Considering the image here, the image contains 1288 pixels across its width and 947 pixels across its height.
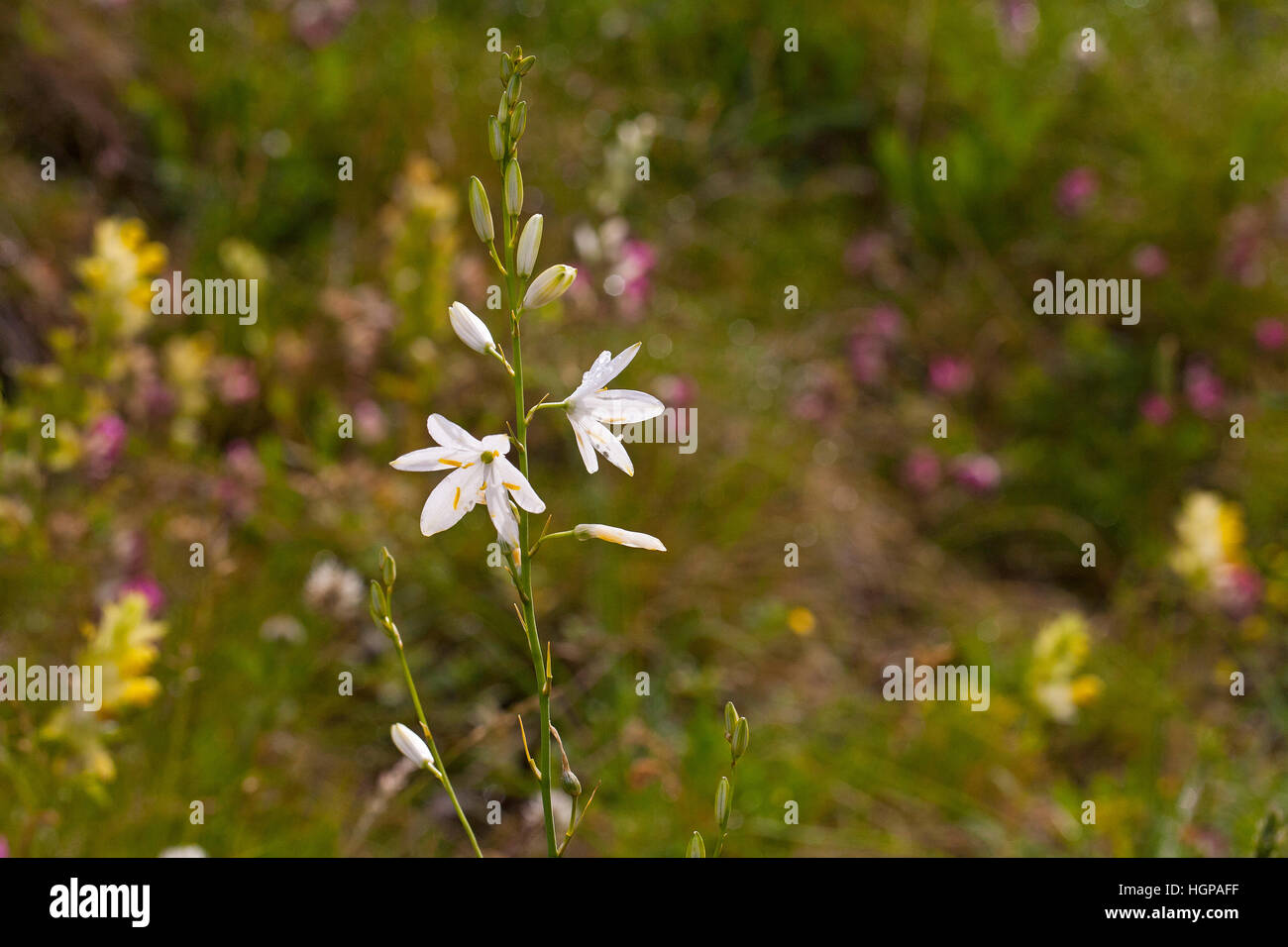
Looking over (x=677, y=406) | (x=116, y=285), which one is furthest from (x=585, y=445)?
(x=677, y=406)

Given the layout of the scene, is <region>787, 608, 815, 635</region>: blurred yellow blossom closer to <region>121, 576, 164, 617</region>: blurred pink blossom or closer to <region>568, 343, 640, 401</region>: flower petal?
<region>121, 576, 164, 617</region>: blurred pink blossom

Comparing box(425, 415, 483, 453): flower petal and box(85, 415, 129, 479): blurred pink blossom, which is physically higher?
box(85, 415, 129, 479): blurred pink blossom

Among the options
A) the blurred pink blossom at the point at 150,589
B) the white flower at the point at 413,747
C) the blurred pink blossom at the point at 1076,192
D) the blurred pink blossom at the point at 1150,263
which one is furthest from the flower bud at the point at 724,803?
the blurred pink blossom at the point at 1076,192

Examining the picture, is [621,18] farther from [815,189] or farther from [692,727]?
[692,727]

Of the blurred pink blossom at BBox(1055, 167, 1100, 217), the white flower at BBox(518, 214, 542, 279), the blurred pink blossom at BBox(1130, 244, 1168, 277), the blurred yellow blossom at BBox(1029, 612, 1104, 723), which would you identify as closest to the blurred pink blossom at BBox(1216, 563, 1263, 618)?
the blurred yellow blossom at BBox(1029, 612, 1104, 723)

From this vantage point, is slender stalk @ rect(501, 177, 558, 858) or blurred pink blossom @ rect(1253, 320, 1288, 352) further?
blurred pink blossom @ rect(1253, 320, 1288, 352)
